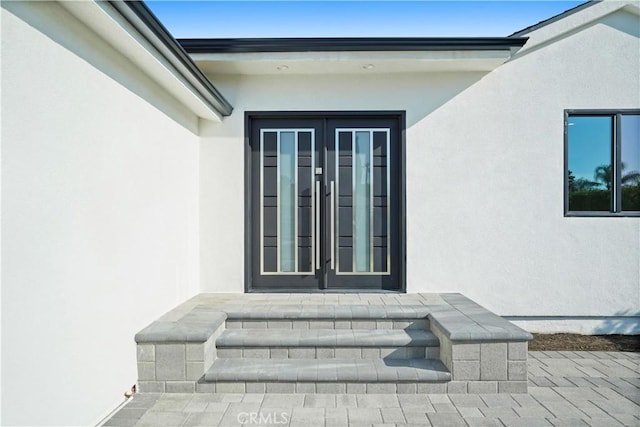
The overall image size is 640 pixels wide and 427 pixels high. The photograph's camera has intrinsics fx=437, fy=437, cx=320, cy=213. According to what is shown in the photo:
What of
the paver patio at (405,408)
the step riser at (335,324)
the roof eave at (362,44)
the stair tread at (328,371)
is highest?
the roof eave at (362,44)

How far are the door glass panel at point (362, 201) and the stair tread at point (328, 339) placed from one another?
1.42 metres

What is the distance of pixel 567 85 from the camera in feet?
17.0

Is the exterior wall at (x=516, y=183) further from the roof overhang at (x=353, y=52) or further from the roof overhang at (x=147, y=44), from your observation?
the roof overhang at (x=147, y=44)

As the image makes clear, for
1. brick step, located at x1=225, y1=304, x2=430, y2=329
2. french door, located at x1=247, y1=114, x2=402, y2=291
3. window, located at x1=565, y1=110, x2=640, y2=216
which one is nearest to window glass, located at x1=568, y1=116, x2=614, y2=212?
window, located at x1=565, y1=110, x2=640, y2=216

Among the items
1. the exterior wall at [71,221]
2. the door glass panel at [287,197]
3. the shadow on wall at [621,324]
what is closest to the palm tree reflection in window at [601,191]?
the shadow on wall at [621,324]

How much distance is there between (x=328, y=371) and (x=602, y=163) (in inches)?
163

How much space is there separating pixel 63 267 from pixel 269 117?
3298 mm

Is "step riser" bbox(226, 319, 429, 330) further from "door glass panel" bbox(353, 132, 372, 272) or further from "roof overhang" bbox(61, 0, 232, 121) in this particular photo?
"roof overhang" bbox(61, 0, 232, 121)

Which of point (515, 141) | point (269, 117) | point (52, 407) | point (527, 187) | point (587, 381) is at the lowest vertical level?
point (587, 381)

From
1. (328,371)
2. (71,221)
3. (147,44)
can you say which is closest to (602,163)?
(328,371)

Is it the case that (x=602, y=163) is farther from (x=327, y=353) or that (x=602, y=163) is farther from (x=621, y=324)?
(x=327, y=353)

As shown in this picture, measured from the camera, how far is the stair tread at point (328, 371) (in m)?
3.54

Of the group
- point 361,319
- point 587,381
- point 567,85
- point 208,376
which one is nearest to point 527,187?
point 567,85

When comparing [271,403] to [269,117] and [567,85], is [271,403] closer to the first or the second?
[269,117]
